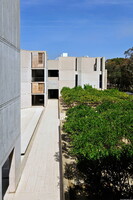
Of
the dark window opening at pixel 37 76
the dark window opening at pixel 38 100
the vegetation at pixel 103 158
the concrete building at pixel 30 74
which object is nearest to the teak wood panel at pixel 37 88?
the concrete building at pixel 30 74

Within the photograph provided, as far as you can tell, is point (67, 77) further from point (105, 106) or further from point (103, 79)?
point (105, 106)

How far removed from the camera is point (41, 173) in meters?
9.62

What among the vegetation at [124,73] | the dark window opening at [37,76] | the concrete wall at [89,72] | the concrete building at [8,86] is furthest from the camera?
the vegetation at [124,73]

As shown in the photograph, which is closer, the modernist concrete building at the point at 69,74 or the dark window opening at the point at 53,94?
the modernist concrete building at the point at 69,74

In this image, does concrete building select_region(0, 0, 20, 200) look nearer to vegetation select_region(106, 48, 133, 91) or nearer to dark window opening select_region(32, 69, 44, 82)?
A: dark window opening select_region(32, 69, 44, 82)

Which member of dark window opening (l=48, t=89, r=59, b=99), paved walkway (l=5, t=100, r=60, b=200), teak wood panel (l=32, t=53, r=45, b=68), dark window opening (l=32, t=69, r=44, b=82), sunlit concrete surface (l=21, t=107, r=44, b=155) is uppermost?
teak wood panel (l=32, t=53, r=45, b=68)

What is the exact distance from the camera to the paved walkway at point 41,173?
A: 7934mm

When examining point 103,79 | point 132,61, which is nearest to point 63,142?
point 103,79

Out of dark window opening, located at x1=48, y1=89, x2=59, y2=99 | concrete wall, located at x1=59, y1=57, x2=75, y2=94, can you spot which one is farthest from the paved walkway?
dark window opening, located at x1=48, y1=89, x2=59, y2=99

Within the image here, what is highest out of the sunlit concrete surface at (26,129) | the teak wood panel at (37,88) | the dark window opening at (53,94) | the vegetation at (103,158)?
the teak wood panel at (37,88)

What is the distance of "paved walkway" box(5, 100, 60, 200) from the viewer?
7934 millimetres

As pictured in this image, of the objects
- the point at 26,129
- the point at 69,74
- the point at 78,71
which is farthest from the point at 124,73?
the point at 26,129

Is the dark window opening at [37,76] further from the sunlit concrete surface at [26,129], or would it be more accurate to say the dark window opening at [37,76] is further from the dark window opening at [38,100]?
the sunlit concrete surface at [26,129]

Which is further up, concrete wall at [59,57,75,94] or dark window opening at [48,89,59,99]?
concrete wall at [59,57,75,94]
